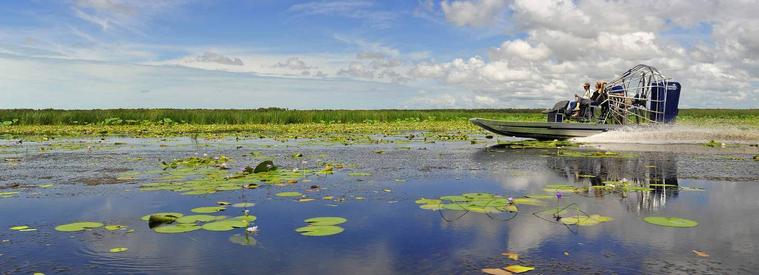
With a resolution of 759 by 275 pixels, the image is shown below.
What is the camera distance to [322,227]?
16.9 ft

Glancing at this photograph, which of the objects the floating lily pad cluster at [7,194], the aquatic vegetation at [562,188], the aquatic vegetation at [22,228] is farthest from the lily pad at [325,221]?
the floating lily pad cluster at [7,194]

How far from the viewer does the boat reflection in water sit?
6.82 meters

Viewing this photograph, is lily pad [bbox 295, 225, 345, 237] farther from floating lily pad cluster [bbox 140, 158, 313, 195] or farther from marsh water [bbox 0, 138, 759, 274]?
floating lily pad cluster [bbox 140, 158, 313, 195]

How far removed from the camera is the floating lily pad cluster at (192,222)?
16.8 ft

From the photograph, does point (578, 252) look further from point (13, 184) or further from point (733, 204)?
point (13, 184)

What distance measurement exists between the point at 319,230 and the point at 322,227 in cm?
13

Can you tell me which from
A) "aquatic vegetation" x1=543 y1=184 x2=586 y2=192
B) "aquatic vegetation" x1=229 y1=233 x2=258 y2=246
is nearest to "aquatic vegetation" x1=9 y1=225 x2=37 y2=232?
"aquatic vegetation" x1=229 y1=233 x2=258 y2=246

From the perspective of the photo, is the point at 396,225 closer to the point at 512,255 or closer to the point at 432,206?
the point at 432,206

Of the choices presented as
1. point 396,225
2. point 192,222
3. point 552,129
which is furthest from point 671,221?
point 552,129

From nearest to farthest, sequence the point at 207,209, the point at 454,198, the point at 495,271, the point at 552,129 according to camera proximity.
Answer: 1. the point at 495,271
2. the point at 207,209
3. the point at 454,198
4. the point at 552,129

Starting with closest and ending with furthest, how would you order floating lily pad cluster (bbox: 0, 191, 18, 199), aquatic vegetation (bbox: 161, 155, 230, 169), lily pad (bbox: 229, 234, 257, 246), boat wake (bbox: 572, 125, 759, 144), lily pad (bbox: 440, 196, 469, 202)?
lily pad (bbox: 229, 234, 257, 246)
lily pad (bbox: 440, 196, 469, 202)
floating lily pad cluster (bbox: 0, 191, 18, 199)
aquatic vegetation (bbox: 161, 155, 230, 169)
boat wake (bbox: 572, 125, 759, 144)

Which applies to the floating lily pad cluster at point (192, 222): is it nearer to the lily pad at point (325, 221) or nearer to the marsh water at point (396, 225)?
the marsh water at point (396, 225)

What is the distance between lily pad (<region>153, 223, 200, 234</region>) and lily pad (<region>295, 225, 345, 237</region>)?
3.35 feet

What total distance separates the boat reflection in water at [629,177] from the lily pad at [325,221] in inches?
128
